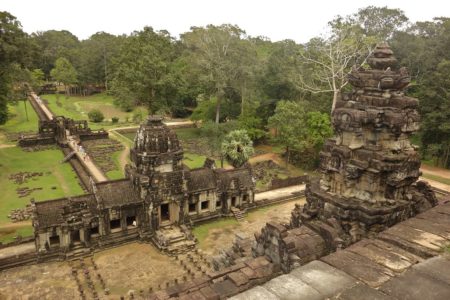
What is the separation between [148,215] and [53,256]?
611 cm

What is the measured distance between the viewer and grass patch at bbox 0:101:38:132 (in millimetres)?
55162

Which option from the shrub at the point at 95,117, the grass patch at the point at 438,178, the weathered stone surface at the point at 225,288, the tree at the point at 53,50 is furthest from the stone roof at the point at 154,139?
the tree at the point at 53,50

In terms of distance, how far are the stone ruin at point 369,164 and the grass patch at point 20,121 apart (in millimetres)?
47243

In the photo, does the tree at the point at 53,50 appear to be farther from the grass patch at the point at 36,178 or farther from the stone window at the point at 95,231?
the stone window at the point at 95,231

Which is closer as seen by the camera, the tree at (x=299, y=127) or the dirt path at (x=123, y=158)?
the tree at (x=299, y=127)

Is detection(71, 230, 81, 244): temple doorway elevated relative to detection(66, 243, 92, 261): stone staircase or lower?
elevated

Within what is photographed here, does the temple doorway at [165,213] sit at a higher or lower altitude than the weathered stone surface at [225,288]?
lower

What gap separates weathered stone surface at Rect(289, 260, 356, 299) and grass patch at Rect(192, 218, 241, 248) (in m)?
15.0

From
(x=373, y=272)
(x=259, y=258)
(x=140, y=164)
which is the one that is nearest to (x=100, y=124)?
(x=140, y=164)

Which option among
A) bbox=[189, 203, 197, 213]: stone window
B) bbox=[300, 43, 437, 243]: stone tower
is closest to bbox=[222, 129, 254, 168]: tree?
bbox=[189, 203, 197, 213]: stone window

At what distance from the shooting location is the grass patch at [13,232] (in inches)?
957

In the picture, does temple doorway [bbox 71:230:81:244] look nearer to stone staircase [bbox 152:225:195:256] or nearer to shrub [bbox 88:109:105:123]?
stone staircase [bbox 152:225:195:256]

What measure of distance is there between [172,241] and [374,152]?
14.2m

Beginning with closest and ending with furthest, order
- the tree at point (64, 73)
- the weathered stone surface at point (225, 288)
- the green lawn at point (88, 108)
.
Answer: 1. the weathered stone surface at point (225, 288)
2. the green lawn at point (88, 108)
3. the tree at point (64, 73)
